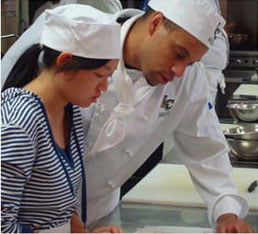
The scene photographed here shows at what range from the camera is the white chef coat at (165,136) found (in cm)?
124

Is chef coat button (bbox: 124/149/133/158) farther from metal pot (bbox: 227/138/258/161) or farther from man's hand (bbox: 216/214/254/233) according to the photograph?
metal pot (bbox: 227/138/258/161)

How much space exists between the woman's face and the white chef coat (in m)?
0.24

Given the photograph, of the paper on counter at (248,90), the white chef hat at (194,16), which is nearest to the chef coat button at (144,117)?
the white chef hat at (194,16)

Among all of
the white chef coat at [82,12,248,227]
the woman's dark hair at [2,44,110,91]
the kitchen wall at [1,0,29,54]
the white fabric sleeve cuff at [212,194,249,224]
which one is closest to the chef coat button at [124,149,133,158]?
the white chef coat at [82,12,248,227]

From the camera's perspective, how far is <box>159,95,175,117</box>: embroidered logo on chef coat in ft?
4.20

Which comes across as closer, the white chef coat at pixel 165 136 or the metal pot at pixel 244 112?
the white chef coat at pixel 165 136

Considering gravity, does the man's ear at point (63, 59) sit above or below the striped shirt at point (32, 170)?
above

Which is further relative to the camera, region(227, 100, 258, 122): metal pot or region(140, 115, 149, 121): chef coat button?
region(227, 100, 258, 122): metal pot

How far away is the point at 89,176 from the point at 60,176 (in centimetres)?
35

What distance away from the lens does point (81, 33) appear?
3.01 ft

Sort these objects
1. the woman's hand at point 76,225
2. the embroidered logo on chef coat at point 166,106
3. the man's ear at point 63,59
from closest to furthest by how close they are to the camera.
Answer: the man's ear at point 63,59 → the woman's hand at point 76,225 → the embroidered logo on chef coat at point 166,106

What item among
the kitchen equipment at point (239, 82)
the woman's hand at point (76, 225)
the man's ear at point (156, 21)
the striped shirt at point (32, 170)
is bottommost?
the kitchen equipment at point (239, 82)

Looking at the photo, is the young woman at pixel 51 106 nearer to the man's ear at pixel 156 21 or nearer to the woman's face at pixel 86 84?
the woman's face at pixel 86 84

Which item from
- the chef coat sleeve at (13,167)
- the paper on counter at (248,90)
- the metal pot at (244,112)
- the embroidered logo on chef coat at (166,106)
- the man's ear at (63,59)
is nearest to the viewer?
the chef coat sleeve at (13,167)
